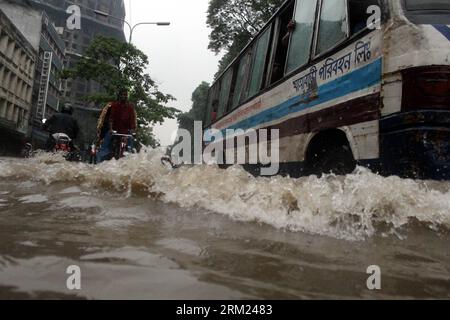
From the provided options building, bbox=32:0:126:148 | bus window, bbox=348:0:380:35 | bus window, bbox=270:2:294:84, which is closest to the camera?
bus window, bbox=348:0:380:35

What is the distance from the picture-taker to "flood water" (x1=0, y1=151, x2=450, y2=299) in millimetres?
1340

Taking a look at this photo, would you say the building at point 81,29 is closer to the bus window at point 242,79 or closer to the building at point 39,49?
the building at point 39,49

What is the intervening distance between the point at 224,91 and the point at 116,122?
2.77 meters

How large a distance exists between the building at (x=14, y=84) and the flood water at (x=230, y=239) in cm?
2244

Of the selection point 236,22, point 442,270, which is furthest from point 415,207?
point 236,22

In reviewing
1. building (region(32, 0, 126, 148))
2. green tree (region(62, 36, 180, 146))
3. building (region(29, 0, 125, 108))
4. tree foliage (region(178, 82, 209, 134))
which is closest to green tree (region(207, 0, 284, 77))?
green tree (region(62, 36, 180, 146))

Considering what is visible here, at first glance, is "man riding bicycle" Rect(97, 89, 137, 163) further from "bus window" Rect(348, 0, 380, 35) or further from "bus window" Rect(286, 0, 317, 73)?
"bus window" Rect(348, 0, 380, 35)

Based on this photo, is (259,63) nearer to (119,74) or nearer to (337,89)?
(337,89)

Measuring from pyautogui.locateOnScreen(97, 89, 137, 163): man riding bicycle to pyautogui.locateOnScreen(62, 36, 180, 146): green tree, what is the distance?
41.2 ft

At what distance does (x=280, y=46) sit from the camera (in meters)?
5.66

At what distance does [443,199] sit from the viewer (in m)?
2.64
